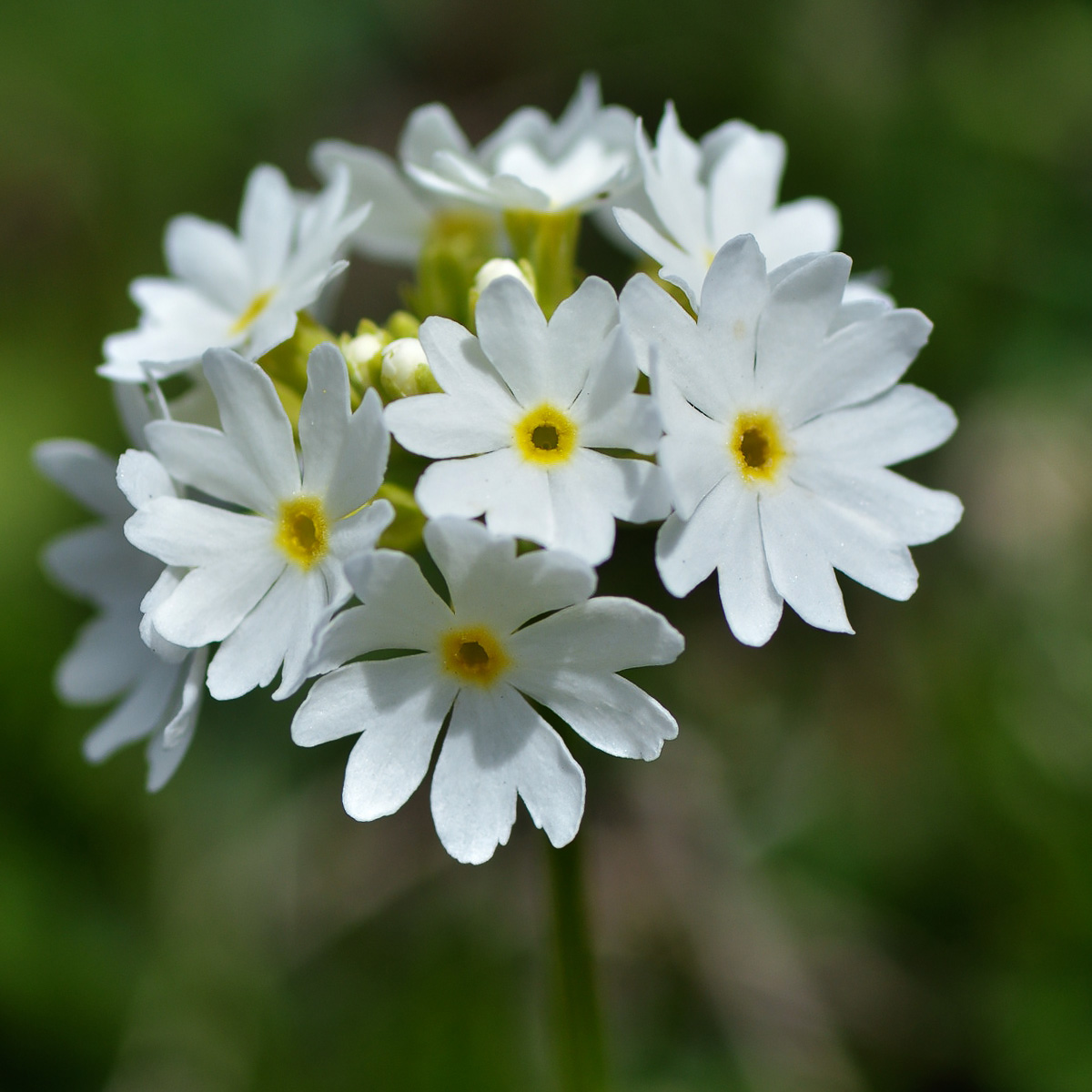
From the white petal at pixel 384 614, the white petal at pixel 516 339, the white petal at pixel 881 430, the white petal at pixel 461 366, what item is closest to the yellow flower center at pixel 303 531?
the white petal at pixel 384 614

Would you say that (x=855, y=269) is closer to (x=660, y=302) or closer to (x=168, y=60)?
(x=660, y=302)

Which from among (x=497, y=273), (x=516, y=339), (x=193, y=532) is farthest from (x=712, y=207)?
(x=193, y=532)

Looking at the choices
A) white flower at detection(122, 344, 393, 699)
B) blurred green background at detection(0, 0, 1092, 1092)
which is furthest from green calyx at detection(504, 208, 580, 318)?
blurred green background at detection(0, 0, 1092, 1092)

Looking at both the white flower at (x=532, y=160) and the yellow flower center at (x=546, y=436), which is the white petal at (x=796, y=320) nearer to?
the yellow flower center at (x=546, y=436)

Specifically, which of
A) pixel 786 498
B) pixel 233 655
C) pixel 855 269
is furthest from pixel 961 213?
pixel 233 655

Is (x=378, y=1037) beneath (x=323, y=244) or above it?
beneath

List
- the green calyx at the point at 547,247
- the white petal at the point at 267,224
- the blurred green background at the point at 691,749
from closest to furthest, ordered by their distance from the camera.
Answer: the green calyx at the point at 547,247
the white petal at the point at 267,224
the blurred green background at the point at 691,749
